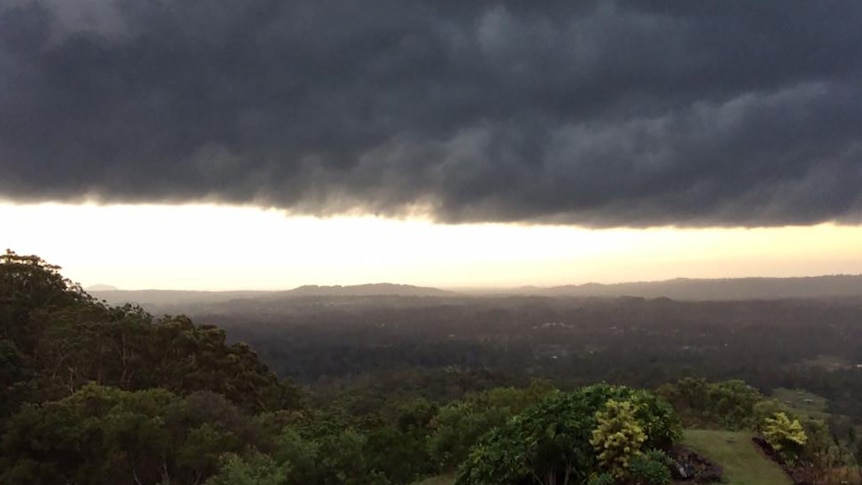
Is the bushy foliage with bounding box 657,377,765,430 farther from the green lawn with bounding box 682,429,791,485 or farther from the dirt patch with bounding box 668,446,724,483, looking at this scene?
the dirt patch with bounding box 668,446,724,483

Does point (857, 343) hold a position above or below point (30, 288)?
below

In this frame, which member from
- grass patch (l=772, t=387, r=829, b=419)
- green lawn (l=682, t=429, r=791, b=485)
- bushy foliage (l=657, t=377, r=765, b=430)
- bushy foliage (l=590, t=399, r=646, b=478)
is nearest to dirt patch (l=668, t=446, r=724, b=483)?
green lawn (l=682, t=429, r=791, b=485)

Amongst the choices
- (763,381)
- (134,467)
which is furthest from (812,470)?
(763,381)

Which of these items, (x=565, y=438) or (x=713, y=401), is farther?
(x=713, y=401)

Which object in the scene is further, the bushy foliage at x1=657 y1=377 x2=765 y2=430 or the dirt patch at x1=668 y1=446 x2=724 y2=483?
the bushy foliage at x1=657 y1=377 x2=765 y2=430

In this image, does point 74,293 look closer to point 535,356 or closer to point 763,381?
point 763,381

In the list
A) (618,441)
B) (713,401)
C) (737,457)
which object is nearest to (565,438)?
(618,441)

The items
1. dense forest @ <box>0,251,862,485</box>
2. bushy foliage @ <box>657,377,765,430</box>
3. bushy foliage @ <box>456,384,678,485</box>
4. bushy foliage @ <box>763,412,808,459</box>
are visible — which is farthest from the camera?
bushy foliage @ <box>657,377,765,430</box>

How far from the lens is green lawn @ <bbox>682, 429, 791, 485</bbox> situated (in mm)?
11172

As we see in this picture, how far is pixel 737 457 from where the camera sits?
1199 centimetres

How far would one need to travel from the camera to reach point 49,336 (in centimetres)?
3084

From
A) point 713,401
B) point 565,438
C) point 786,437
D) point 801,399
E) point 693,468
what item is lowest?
point 801,399

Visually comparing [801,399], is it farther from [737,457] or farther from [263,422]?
[737,457]

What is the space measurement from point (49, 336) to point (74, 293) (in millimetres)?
8794
